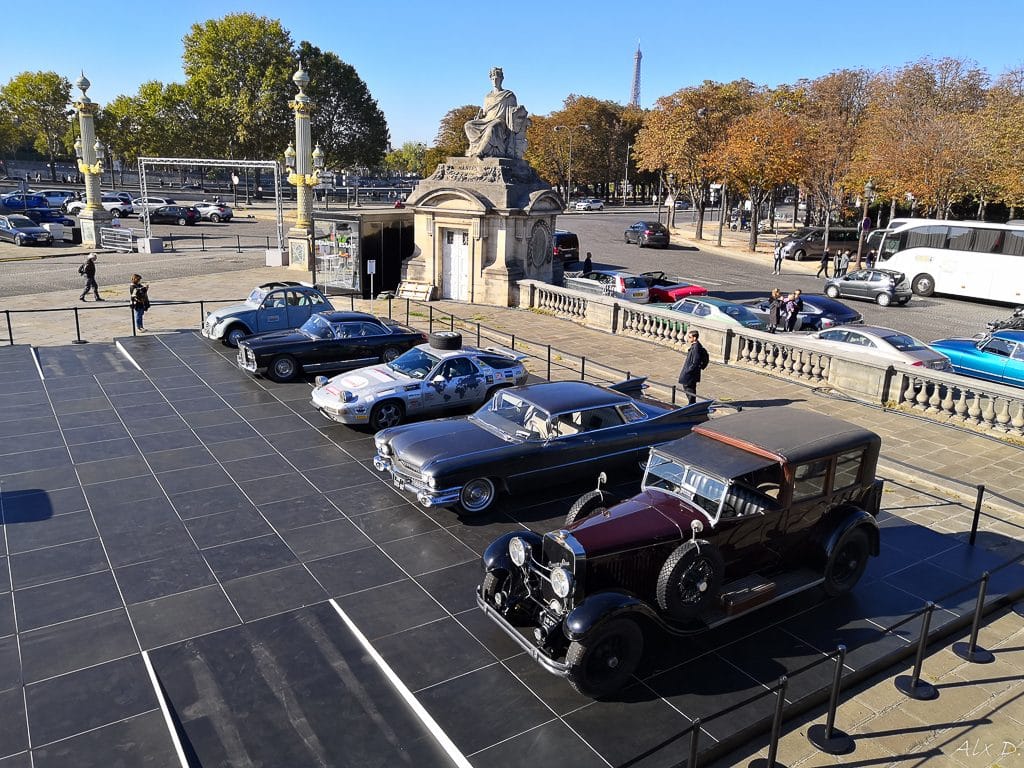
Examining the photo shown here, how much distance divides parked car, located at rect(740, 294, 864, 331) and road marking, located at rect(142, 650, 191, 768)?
18.7 m

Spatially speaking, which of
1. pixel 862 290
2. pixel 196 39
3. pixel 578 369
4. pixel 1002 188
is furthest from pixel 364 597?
pixel 196 39

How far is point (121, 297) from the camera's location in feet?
86.7

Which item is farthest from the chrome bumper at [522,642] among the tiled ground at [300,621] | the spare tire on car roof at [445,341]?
the spare tire on car roof at [445,341]

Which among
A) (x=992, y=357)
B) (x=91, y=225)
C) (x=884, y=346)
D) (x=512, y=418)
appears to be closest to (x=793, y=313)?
(x=884, y=346)

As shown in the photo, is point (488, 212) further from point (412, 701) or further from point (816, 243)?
point (816, 243)

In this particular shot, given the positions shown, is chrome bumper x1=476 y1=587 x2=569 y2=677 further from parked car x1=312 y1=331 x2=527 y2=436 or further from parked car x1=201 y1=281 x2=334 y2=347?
parked car x1=201 y1=281 x2=334 y2=347

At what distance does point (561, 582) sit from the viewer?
6.75 meters

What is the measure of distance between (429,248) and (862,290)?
666 inches

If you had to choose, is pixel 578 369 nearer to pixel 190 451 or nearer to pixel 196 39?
pixel 190 451

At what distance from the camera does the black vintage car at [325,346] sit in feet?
52.6

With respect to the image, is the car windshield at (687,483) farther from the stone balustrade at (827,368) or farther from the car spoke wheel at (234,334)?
the car spoke wheel at (234,334)

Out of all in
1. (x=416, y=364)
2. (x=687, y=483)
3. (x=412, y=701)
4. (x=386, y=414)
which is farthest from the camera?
(x=416, y=364)

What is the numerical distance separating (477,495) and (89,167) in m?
37.9

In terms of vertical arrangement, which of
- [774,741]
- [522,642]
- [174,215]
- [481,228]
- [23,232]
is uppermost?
[481,228]
